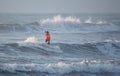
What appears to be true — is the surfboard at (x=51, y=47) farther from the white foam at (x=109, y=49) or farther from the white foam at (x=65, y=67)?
the white foam at (x=65, y=67)

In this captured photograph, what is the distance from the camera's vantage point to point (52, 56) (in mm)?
17312

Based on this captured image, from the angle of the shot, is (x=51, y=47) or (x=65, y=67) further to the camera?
(x=51, y=47)

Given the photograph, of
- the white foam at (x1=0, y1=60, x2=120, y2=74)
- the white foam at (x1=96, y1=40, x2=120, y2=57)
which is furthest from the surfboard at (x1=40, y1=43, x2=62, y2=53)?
the white foam at (x1=0, y1=60, x2=120, y2=74)

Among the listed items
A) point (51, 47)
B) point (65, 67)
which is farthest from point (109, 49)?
point (65, 67)

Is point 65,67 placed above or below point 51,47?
below

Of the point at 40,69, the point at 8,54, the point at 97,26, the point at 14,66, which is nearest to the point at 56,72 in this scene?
the point at 40,69

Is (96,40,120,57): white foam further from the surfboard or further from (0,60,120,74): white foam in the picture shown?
(0,60,120,74): white foam

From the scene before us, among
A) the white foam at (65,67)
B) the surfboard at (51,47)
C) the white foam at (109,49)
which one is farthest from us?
the surfboard at (51,47)

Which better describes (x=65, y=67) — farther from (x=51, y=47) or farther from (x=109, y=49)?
(x=109, y=49)

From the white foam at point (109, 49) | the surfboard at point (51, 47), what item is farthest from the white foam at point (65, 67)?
the surfboard at point (51, 47)

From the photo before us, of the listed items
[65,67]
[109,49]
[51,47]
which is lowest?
[65,67]

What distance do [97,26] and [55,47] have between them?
2031cm

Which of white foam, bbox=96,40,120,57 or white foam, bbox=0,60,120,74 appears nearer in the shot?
white foam, bbox=0,60,120,74

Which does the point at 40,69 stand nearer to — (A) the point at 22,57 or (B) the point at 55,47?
(A) the point at 22,57
